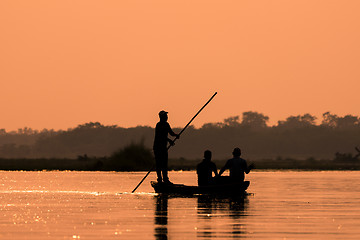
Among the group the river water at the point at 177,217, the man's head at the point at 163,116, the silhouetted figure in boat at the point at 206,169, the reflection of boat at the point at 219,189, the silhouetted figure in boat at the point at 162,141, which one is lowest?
the river water at the point at 177,217

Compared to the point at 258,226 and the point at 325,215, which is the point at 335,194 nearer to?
the point at 325,215

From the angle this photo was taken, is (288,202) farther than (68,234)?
Yes

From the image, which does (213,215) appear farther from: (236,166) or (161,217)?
(236,166)

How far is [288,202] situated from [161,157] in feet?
19.6

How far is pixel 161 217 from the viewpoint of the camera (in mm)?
19422

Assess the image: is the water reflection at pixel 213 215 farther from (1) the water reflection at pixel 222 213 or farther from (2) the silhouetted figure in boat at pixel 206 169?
(2) the silhouetted figure in boat at pixel 206 169

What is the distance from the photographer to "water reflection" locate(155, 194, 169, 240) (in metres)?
16.0

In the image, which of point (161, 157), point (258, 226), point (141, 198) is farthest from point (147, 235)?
point (161, 157)

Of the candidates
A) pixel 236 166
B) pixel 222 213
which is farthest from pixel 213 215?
pixel 236 166

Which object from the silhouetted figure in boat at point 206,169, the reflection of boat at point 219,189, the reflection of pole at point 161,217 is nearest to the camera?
the reflection of pole at point 161,217

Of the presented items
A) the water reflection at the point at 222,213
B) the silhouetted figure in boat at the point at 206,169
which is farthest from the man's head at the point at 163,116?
the water reflection at the point at 222,213

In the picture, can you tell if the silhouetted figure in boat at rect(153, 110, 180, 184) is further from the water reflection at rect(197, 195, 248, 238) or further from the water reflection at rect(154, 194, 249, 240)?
the water reflection at rect(197, 195, 248, 238)

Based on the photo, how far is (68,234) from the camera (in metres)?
15.9

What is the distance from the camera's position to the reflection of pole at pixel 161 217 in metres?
16.1
